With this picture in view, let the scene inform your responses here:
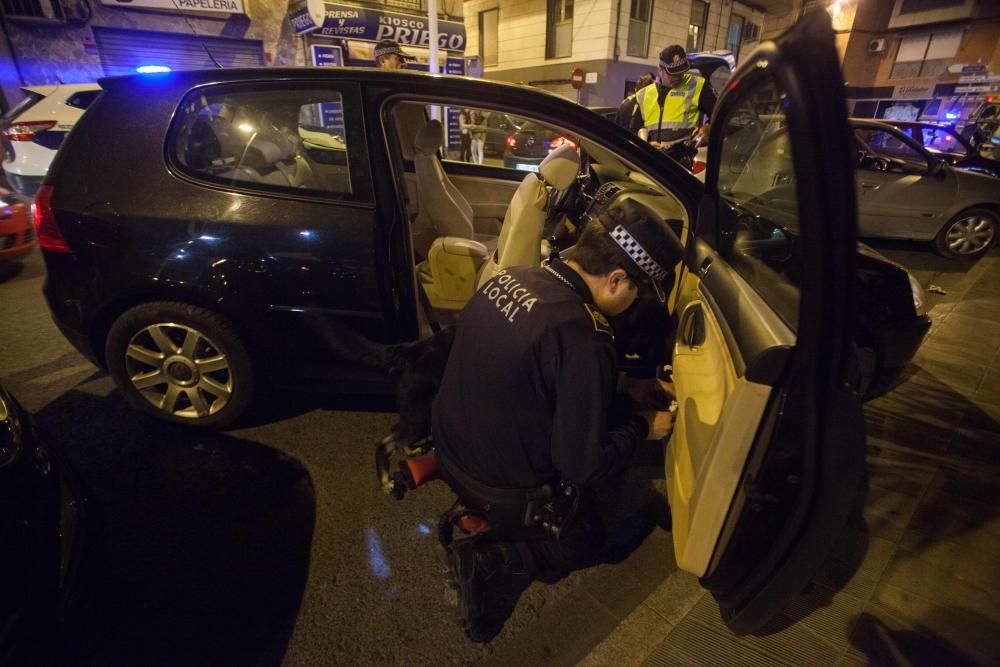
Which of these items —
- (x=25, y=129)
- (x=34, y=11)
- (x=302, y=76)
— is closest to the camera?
(x=302, y=76)

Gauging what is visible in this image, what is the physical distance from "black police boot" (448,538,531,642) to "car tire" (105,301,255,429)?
1.43 meters

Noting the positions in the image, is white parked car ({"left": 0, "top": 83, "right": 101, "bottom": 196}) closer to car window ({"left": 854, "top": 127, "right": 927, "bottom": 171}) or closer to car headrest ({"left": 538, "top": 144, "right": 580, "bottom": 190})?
car headrest ({"left": 538, "top": 144, "right": 580, "bottom": 190})

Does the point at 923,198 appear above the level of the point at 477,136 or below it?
below

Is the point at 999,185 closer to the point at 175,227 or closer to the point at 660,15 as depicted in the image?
the point at 175,227

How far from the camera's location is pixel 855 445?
1.09m

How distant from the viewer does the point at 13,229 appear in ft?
14.5

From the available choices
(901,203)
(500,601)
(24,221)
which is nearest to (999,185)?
(901,203)

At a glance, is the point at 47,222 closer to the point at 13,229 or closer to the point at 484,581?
→ the point at 484,581

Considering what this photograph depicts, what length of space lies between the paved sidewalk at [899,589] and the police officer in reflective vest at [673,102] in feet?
9.24

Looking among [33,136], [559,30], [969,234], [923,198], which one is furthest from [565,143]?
[559,30]

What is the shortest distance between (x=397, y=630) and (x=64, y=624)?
0.91m

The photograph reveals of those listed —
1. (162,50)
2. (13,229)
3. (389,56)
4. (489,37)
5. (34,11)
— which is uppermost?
(489,37)

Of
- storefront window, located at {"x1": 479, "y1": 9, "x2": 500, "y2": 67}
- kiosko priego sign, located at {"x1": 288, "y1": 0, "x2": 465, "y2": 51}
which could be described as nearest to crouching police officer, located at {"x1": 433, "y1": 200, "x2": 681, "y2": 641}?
kiosko priego sign, located at {"x1": 288, "y1": 0, "x2": 465, "y2": 51}

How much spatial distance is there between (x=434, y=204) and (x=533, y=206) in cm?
126
